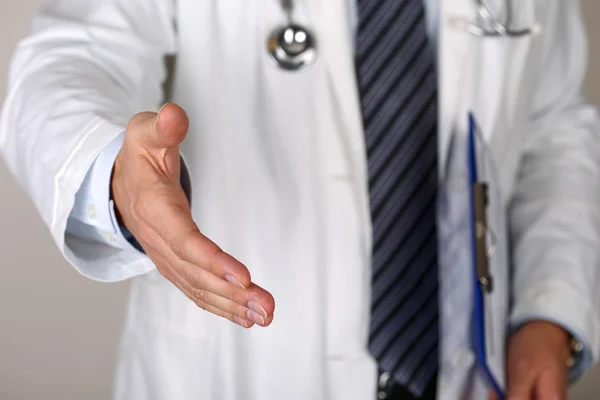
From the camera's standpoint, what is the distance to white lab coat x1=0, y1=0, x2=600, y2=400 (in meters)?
0.61

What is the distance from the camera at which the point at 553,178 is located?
2.68ft

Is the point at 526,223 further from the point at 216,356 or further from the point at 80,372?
the point at 80,372

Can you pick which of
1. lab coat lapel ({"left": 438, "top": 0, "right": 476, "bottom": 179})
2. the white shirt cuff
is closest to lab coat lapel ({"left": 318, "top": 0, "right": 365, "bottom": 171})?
lab coat lapel ({"left": 438, "top": 0, "right": 476, "bottom": 179})

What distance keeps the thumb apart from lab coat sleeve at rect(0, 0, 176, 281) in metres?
0.09

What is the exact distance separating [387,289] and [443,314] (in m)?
0.09

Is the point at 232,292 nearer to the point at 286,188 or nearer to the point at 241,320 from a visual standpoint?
the point at 241,320

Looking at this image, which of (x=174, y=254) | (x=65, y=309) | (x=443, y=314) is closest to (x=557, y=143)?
(x=443, y=314)

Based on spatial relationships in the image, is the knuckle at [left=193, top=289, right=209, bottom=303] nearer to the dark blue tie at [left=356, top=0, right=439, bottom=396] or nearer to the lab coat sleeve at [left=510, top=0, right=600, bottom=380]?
the dark blue tie at [left=356, top=0, right=439, bottom=396]

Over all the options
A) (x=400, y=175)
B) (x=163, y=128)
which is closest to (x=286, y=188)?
(x=400, y=175)

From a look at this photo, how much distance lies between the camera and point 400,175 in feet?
2.21

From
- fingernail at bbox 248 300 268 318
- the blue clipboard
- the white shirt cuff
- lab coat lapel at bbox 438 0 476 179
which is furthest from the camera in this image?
→ lab coat lapel at bbox 438 0 476 179

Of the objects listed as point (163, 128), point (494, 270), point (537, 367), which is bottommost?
point (537, 367)

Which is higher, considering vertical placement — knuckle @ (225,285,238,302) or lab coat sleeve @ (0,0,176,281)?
lab coat sleeve @ (0,0,176,281)

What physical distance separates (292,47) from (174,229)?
0.35 metres
